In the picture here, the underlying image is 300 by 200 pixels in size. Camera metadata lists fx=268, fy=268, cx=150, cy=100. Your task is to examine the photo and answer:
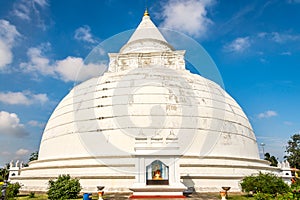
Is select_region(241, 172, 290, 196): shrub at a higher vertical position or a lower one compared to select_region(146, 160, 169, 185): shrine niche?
lower

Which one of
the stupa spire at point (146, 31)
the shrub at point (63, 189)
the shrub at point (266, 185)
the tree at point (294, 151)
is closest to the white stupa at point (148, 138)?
the shrub at point (266, 185)

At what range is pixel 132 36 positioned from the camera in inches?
1113

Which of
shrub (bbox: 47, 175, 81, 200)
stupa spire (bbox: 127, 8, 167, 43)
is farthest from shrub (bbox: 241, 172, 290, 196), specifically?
stupa spire (bbox: 127, 8, 167, 43)

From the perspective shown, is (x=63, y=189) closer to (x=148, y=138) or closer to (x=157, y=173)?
(x=157, y=173)

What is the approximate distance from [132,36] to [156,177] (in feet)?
58.1

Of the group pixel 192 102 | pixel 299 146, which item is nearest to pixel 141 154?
pixel 192 102

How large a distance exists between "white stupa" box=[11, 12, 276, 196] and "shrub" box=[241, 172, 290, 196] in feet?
6.17

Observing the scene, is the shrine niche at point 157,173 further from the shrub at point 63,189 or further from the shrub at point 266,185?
the shrub at point 266,185

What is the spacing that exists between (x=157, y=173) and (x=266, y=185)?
5827mm

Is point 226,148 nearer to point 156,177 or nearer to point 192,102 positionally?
point 192,102

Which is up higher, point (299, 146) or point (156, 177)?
point (299, 146)

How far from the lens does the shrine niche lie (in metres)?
14.4

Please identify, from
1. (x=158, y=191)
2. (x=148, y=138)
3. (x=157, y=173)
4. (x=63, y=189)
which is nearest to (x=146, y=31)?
(x=148, y=138)

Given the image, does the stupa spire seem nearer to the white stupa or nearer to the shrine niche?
the white stupa
